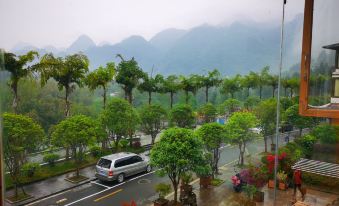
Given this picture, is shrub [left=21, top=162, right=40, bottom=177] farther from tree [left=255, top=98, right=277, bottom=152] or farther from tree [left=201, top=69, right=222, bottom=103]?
tree [left=201, top=69, right=222, bottom=103]

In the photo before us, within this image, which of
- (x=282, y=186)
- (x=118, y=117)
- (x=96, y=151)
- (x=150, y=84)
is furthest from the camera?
(x=150, y=84)

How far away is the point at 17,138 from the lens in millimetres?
9641

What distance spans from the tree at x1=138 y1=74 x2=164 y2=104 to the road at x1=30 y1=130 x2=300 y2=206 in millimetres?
7657

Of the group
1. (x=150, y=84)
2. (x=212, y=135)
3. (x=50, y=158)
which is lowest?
(x=50, y=158)

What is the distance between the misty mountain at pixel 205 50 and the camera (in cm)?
12762

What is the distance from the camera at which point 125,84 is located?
17.5 m

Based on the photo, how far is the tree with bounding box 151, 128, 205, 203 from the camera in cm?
831

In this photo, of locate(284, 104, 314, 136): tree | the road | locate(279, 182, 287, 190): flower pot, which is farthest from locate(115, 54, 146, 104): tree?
locate(279, 182, 287, 190): flower pot

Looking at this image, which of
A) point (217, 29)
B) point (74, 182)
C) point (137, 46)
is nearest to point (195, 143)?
point (74, 182)

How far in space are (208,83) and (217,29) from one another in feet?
484

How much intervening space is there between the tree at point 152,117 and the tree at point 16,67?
6.49 metres

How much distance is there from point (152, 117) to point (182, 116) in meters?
1.65

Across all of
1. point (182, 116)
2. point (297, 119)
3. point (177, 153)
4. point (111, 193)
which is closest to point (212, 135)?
point (177, 153)

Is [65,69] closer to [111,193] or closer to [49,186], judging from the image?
[49,186]
